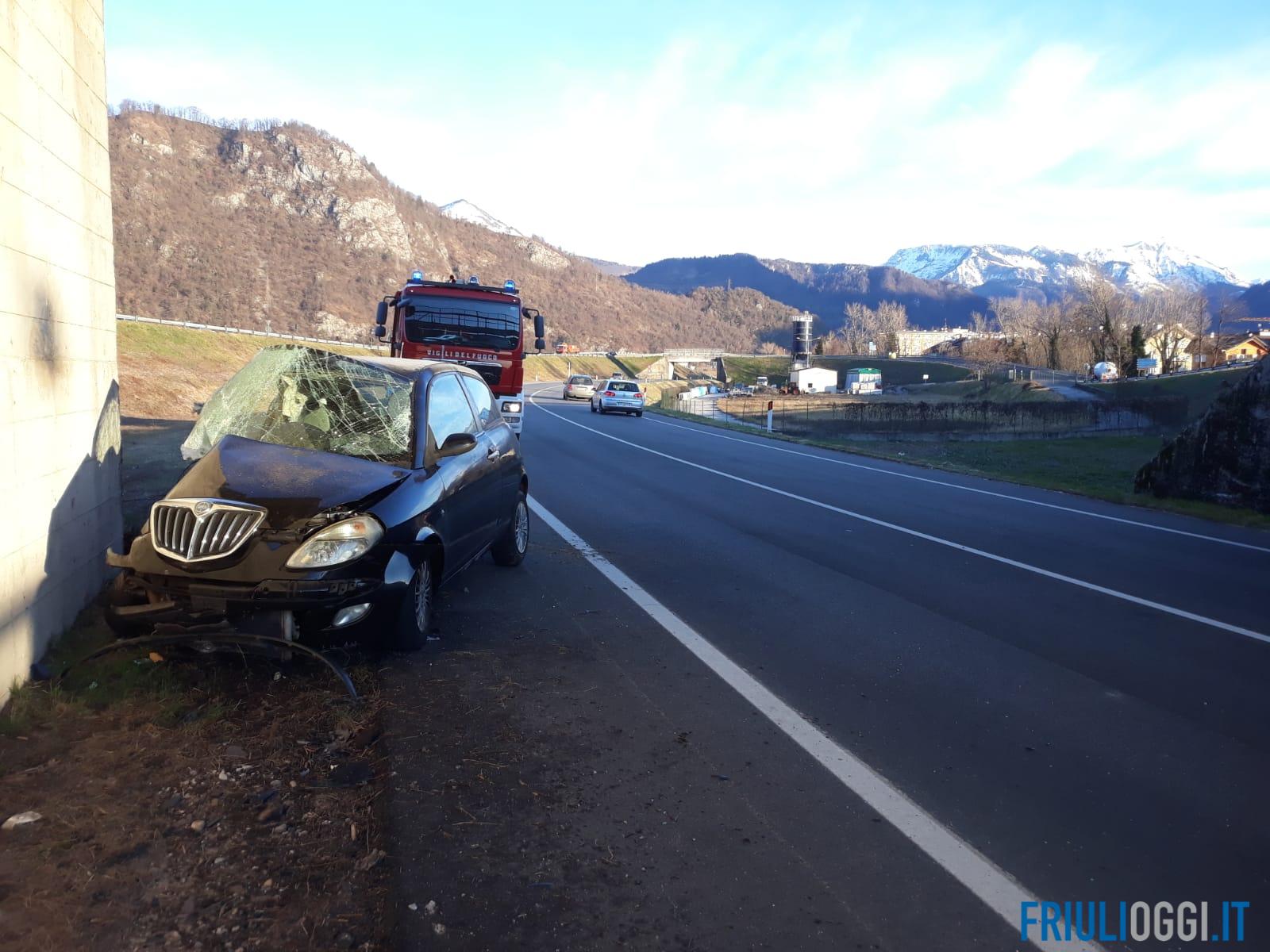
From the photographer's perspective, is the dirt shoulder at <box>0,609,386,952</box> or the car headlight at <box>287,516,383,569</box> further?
the car headlight at <box>287,516,383,569</box>

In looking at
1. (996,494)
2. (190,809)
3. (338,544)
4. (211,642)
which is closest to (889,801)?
(190,809)

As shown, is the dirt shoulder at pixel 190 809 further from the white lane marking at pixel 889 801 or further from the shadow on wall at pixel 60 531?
the white lane marking at pixel 889 801

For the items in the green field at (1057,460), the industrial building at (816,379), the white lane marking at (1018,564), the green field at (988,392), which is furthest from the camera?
the industrial building at (816,379)

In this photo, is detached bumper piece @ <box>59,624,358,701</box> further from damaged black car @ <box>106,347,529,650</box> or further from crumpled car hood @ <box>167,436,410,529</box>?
crumpled car hood @ <box>167,436,410,529</box>

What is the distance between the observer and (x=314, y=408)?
20.9 ft

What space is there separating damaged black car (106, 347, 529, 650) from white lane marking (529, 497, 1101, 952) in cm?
186

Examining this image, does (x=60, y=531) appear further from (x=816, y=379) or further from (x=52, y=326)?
(x=816, y=379)

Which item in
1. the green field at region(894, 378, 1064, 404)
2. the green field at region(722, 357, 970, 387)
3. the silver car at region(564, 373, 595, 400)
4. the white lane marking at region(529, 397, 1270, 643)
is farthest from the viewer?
the green field at region(722, 357, 970, 387)

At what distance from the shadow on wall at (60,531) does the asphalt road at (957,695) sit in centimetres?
310

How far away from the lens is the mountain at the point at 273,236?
10550 cm

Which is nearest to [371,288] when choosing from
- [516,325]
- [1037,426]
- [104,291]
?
[1037,426]

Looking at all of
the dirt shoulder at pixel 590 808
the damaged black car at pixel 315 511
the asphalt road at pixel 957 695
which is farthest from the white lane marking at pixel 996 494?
the damaged black car at pixel 315 511

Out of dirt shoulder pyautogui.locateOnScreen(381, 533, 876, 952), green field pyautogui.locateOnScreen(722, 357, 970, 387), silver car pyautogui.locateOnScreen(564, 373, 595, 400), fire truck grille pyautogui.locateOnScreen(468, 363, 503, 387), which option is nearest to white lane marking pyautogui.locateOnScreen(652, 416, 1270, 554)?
fire truck grille pyautogui.locateOnScreen(468, 363, 503, 387)

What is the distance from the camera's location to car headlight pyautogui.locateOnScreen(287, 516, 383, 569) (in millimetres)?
4891
